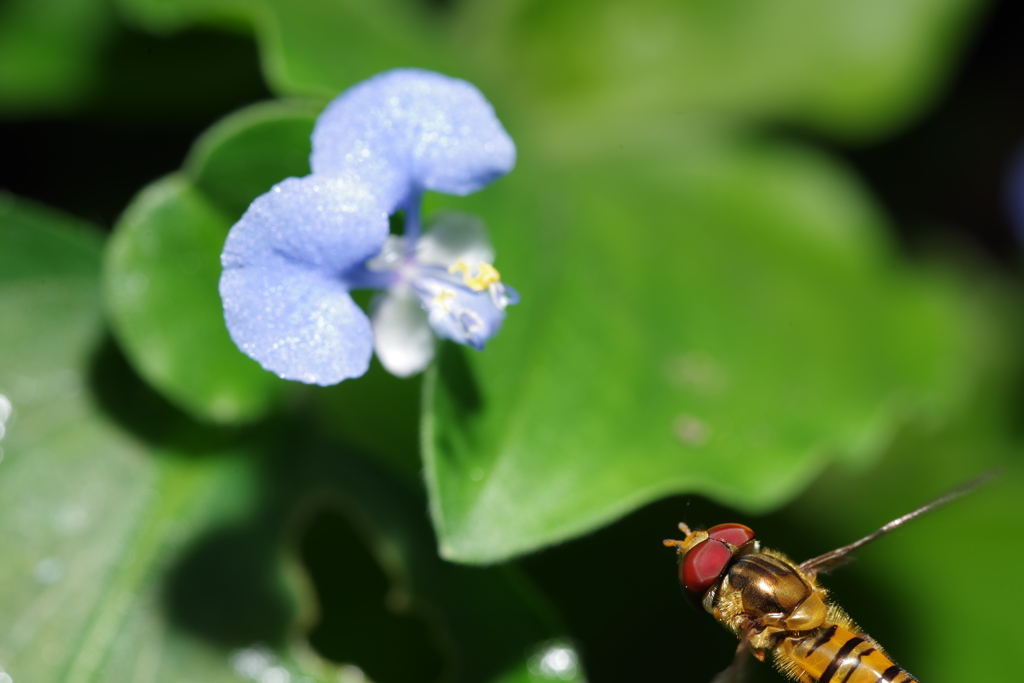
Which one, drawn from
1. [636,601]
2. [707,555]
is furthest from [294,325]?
[636,601]

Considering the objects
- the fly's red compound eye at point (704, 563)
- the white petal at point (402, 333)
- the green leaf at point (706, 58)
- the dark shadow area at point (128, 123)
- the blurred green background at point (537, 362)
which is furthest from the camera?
the green leaf at point (706, 58)

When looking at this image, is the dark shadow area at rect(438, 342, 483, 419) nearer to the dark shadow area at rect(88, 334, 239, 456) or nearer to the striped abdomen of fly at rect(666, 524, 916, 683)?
the striped abdomen of fly at rect(666, 524, 916, 683)

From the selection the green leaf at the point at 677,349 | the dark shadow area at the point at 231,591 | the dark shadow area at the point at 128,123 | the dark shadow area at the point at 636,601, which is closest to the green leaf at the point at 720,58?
the green leaf at the point at 677,349

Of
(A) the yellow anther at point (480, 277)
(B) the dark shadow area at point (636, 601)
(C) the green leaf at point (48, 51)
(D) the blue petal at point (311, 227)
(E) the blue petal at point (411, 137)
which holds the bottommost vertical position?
(B) the dark shadow area at point (636, 601)

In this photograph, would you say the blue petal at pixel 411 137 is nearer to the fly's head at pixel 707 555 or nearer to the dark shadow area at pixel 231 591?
the fly's head at pixel 707 555

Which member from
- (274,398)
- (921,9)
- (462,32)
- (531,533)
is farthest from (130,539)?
(921,9)

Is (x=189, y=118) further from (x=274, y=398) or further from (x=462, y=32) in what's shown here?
(x=274, y=398)

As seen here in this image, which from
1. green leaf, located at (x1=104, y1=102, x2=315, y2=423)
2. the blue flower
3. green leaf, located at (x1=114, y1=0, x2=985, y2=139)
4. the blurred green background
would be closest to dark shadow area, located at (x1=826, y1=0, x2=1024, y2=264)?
the blurred green background

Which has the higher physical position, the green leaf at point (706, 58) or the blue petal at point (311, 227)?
the blue petal at point (311, 227)
